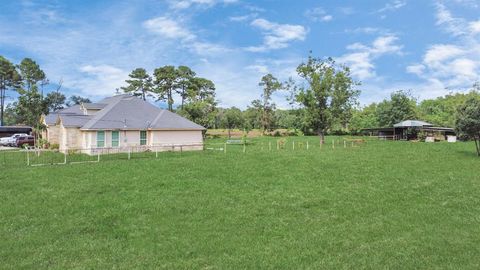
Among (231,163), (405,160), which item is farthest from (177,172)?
(405,160)

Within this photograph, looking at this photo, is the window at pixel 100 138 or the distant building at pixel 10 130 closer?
the window at pixel 100 138

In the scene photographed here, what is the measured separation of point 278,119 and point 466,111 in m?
65.4

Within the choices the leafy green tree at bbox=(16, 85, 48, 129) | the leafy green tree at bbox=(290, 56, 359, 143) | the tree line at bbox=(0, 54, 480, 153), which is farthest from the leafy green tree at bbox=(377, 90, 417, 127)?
the leafy green tree at bbox=(16, 85, 48, 129)

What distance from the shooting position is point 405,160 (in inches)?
954

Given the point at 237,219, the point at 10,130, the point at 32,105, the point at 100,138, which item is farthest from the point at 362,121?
the point at 237,219

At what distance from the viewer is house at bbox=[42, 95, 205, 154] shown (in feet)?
99.6

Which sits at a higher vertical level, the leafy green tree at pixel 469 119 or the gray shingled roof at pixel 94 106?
the gray shingled roof at pixel 94 106

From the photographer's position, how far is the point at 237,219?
10.9 meters

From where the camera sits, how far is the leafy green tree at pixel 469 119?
25906mm

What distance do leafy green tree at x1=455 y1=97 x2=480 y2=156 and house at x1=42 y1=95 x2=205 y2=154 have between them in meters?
23.0

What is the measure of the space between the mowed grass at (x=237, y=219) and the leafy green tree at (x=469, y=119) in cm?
878

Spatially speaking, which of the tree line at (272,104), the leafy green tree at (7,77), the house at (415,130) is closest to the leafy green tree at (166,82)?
the tree line at (272,104)

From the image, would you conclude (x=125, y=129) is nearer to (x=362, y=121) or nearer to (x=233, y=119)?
(x=233, y=119)

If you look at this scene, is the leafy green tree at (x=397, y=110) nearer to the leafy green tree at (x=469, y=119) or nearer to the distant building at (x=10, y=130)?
the leafy green tree at (x=469, y=119)
